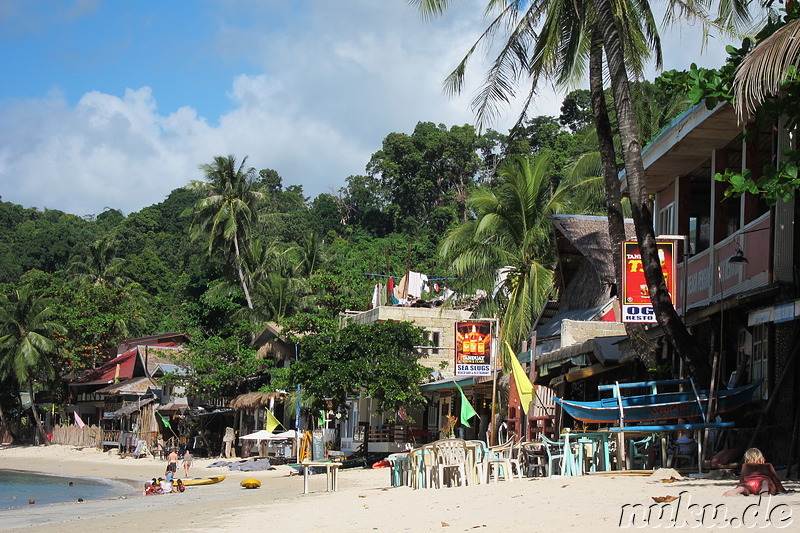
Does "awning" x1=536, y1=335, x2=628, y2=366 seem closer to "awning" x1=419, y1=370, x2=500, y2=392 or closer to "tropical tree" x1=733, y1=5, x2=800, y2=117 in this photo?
"tropical tree" x1=733, y1=5, x2=800, y2=117

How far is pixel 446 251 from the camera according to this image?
27984 mm

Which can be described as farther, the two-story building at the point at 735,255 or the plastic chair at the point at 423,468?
the plastic chair at the point at 423,468

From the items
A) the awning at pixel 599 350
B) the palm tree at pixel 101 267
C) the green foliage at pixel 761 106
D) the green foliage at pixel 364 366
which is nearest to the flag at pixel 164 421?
the green foliage at pixel 364 366

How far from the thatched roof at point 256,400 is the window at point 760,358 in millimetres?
25075

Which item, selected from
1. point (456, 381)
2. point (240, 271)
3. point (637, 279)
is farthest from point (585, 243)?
point (240, 271)

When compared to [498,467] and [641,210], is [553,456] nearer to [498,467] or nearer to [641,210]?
[498,467]

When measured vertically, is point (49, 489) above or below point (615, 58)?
below

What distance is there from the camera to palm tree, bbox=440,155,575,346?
1007 inches

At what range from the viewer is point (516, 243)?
26.6 m

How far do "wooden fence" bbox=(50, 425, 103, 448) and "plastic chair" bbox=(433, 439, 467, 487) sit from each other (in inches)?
1583

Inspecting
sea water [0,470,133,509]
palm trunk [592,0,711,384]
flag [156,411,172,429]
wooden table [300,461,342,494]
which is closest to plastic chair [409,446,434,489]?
wooden table [300,461,342,494]

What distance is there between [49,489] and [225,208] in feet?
71.0

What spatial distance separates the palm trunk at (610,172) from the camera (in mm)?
13953

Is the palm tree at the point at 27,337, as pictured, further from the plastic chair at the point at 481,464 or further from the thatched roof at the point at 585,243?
the plastic chair at the point at 481,464
